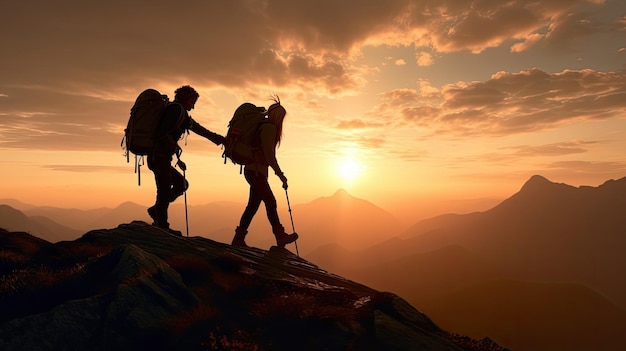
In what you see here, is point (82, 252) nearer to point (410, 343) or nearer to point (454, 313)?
point (410, 343)

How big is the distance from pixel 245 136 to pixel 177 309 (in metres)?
6.04

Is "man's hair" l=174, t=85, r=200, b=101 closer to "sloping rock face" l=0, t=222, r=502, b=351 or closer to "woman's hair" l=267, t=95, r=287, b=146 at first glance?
"woman's hair" l=267, t=95, r=287, b=146

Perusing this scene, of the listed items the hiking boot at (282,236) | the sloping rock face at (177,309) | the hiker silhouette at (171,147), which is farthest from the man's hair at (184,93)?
the sloping rock face at (177,309)

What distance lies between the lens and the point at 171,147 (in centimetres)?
1008

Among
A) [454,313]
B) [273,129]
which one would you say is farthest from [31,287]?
[454,313]

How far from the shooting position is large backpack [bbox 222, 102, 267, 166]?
418 inches

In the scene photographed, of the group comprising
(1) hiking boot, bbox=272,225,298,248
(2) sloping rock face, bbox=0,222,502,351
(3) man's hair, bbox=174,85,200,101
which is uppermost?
(3) man's hair, bbox=174,85,200,101

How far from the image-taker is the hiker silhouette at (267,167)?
10.3 meters

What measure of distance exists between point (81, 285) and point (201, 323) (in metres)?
2.12

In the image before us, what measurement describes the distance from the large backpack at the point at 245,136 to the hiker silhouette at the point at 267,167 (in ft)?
0.40

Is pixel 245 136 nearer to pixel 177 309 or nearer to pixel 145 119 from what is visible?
pixel 145 119

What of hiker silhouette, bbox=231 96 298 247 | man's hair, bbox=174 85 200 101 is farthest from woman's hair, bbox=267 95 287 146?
man's hair, bbox=174 85 200 101

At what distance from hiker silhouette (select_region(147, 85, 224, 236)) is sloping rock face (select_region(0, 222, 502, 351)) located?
2.97 metres

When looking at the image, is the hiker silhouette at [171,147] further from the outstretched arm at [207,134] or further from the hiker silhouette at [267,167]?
the hiker silhouette at [267,167]
